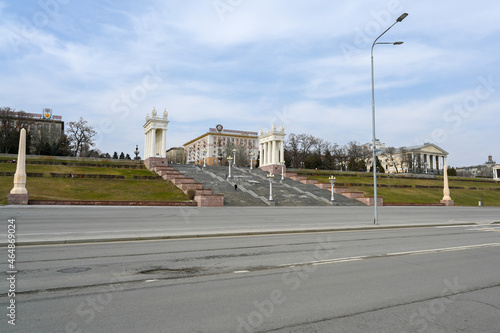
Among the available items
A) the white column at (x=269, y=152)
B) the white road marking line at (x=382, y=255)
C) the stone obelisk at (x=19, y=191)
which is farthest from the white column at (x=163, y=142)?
the white road marking line at (x=382, y=255)

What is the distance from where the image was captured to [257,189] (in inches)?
1935

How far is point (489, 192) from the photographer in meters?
71.3

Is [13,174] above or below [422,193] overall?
above

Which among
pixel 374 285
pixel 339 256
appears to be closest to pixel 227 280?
pixel 374 285

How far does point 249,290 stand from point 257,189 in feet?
141

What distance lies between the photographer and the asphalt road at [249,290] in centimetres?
478

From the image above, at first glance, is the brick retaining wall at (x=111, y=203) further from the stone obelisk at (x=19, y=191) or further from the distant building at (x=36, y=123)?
the distant building at (x=36, y=123)

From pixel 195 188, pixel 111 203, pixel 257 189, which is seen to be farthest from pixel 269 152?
pixel 111 203

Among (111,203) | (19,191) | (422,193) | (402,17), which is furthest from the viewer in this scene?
(422,193)

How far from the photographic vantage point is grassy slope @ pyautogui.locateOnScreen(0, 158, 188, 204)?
1441 inches

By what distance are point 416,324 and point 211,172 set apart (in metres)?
Answer: 57.7

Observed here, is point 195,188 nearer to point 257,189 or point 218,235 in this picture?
point 257,189

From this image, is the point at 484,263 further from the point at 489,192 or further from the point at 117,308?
the point at 489,192

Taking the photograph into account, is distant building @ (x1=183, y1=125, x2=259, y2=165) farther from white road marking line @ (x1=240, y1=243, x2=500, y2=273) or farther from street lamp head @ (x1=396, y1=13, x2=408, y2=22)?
white road marking line @ (x1=240, y1=243, x2=500, y2=273)
